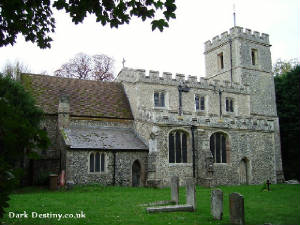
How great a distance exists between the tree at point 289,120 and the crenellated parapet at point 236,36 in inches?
175

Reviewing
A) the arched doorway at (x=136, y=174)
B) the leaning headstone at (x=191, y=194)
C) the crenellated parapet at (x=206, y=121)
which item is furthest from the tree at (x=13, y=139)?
the arched doorway at (x=136, y=174)

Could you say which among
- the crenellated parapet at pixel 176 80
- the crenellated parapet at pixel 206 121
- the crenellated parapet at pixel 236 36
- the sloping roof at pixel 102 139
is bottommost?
the sloping roof at pixel 102 139

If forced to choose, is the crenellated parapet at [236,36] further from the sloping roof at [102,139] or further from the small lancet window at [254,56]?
the sloping roof at [102,139]

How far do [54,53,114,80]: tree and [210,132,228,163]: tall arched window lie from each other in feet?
63.6

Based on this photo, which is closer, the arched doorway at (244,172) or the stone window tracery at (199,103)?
the arched doorway at (244,172)

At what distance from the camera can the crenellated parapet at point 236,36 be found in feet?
98.9

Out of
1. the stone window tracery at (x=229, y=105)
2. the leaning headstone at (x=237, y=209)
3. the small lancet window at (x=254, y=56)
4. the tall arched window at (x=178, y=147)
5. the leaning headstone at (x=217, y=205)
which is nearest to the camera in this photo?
the leaning headstone at (x=237, y=209)

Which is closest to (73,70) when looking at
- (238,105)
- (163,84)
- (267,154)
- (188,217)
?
(163,84)

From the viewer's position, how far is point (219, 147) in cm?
2292

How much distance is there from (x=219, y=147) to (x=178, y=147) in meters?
3.23

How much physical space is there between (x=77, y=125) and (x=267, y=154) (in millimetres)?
14149

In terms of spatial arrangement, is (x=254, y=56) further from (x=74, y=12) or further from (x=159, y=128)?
(x=74, y=12)

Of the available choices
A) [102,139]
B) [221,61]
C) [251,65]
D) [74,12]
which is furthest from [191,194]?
[221,61]

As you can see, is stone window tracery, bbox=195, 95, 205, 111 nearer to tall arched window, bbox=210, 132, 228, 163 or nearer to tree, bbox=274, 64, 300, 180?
tall arched window, bbox=210, 132, 228, 163
